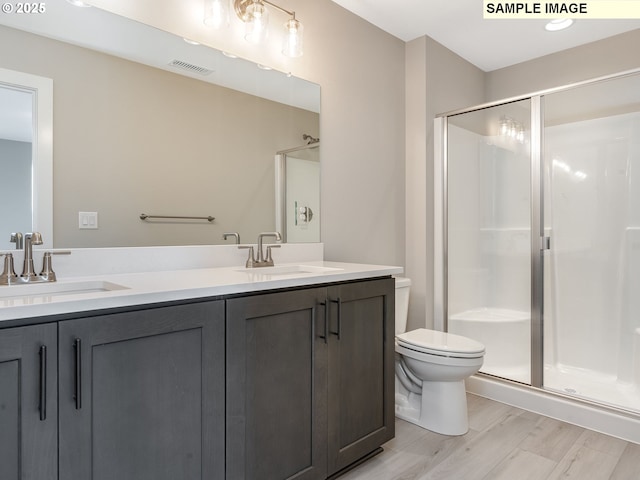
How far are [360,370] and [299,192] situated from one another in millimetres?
1013

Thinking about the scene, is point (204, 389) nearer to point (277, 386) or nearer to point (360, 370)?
point (277, 386)

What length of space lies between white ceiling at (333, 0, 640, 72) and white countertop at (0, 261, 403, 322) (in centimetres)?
167

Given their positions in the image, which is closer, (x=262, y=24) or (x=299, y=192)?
(x=262, y=24)

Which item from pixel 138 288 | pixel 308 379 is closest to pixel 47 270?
pixel 138 288

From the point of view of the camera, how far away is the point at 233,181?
196 cm

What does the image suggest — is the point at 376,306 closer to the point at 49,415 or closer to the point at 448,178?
the point at 49,415

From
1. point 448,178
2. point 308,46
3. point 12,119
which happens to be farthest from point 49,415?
point 448,178

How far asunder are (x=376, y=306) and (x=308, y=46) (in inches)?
58.9

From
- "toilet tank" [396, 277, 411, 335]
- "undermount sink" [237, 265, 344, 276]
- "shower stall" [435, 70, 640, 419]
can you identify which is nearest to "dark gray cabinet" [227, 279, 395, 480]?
"undermount sink" [237, 265, 344, 276]

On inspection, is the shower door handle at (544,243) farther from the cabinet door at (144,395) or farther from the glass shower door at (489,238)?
the cabinet door at (144,395)

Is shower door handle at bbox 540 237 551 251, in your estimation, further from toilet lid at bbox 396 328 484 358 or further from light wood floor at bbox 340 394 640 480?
light wood floor at bbox 340 394 640 480

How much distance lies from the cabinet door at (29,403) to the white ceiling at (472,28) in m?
2.32

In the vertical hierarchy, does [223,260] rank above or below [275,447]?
above

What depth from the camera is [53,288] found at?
1.33 metres
